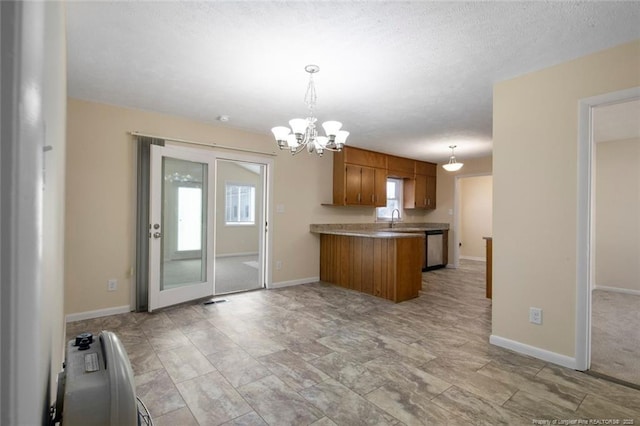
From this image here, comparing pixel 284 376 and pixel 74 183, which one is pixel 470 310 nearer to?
pixel 284 376

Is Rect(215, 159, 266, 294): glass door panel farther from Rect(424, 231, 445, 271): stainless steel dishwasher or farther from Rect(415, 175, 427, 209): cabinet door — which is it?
Rect(424, 231, 445, 271): stainless steel dishwasher

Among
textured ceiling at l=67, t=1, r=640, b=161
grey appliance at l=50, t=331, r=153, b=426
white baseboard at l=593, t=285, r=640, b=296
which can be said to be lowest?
white baseboard at l=593, t=285, r=640, b=296

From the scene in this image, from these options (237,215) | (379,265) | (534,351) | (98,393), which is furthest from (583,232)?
(237,215)

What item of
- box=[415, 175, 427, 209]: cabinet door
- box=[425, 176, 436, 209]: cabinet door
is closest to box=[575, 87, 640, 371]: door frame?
box=[415, 175, 427, 209]: cabinet door

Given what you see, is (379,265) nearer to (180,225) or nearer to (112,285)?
(180,225)

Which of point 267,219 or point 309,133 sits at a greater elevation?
point 309,133

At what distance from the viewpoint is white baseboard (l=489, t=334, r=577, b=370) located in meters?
2.39

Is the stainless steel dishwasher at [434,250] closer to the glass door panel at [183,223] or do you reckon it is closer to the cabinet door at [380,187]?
the cabinet door at [380,187]

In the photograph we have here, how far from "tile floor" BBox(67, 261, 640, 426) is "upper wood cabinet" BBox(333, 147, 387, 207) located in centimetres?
233

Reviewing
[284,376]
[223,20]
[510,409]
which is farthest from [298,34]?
[510,409]

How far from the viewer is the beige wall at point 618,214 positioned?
185 inches

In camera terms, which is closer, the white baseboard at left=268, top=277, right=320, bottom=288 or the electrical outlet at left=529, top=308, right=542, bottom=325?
the electrical outlet at left=529, top=308, right=542, bottom=325

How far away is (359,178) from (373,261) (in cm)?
178

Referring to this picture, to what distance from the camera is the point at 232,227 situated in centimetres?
827
